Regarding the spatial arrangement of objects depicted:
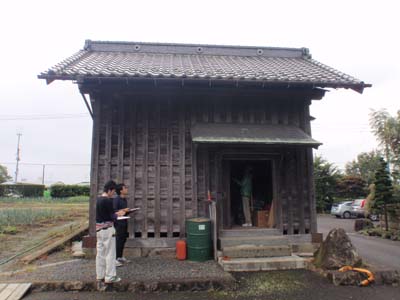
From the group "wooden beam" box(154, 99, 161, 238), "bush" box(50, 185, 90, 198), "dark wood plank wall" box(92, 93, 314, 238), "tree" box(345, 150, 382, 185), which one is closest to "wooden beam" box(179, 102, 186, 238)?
"dark wood plank wall" box(92, 93, 314, 238)

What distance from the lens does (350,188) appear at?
28.5m

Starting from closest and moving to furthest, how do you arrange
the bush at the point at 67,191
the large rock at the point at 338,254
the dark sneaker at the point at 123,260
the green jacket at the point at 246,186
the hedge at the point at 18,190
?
the large rock at the point at 338,254, the dark sneaker at the point at 123,260, the green jacket at the point at 246,186, the hedge at the point at 18,190, the bush at the point at 67,191

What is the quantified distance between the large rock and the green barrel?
235cm

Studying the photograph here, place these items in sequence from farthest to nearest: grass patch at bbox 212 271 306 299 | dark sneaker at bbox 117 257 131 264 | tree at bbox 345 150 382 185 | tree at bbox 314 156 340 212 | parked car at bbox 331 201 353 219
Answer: tree at bbox 345 150 382 185 < tree at bbox 314 156 340 212 < parked car at bbox 331 201 353 219 < dark sneaker at bbox 117 257 131 264 < grass patch at bbox 212 271 306 299

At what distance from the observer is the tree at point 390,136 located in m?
14.0

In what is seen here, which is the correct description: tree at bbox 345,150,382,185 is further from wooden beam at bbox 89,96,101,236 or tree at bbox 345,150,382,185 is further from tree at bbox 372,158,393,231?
wooden beam at bbox 89,96,101,236

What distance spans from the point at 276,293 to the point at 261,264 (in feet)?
3.87

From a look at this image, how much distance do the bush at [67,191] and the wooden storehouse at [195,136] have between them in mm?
32484

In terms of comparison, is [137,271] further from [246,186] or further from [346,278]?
[346,278]

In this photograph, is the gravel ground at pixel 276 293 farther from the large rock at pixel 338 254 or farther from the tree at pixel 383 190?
the tree at pixel 383 190

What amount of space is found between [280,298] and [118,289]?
269 centimetres

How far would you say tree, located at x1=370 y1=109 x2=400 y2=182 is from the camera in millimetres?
13992

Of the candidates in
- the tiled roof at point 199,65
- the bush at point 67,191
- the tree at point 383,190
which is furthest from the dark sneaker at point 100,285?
the bush at point 67,191

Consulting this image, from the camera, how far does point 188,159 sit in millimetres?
7238
